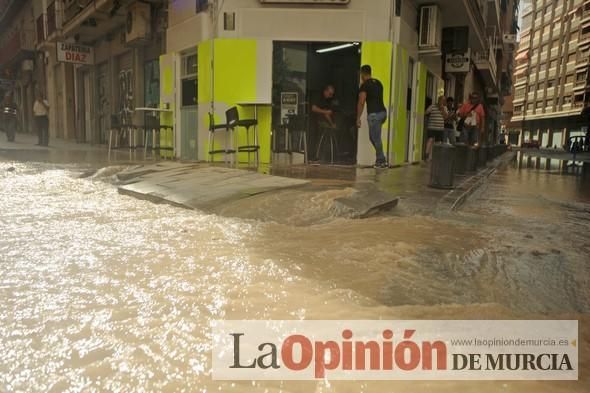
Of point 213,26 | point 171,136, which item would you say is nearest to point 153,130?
point 171,136

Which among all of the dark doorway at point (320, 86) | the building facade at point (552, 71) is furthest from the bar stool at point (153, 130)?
the building facade at point (552, 71)

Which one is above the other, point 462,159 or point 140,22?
point 140,22

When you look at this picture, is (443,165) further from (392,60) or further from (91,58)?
(91,58)

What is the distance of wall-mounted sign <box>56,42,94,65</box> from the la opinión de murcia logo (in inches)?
709

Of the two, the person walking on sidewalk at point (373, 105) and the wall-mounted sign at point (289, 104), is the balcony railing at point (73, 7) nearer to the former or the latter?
the wall-mounted sign at point (289, 104)

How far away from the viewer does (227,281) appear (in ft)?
7.63

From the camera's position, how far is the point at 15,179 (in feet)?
20.8

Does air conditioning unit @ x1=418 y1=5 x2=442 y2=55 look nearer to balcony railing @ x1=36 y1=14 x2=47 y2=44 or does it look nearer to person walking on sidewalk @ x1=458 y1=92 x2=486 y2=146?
person walking on sidewalk @ x1=458 y1=92 x2=486 y2=146

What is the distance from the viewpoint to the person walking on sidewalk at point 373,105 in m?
8.65

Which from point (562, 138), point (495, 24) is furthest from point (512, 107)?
point (495, 24)

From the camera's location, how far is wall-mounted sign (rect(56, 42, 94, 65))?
55.4 ft

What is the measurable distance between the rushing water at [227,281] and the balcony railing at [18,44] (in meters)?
26.4

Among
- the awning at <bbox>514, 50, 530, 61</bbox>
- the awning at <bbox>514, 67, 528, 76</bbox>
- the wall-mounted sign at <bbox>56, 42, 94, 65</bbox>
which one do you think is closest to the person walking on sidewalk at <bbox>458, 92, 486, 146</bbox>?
the wall-mounted sign at <bbox>56, 42, 94, 65</bbox>

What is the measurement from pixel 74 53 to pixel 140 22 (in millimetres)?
5864
